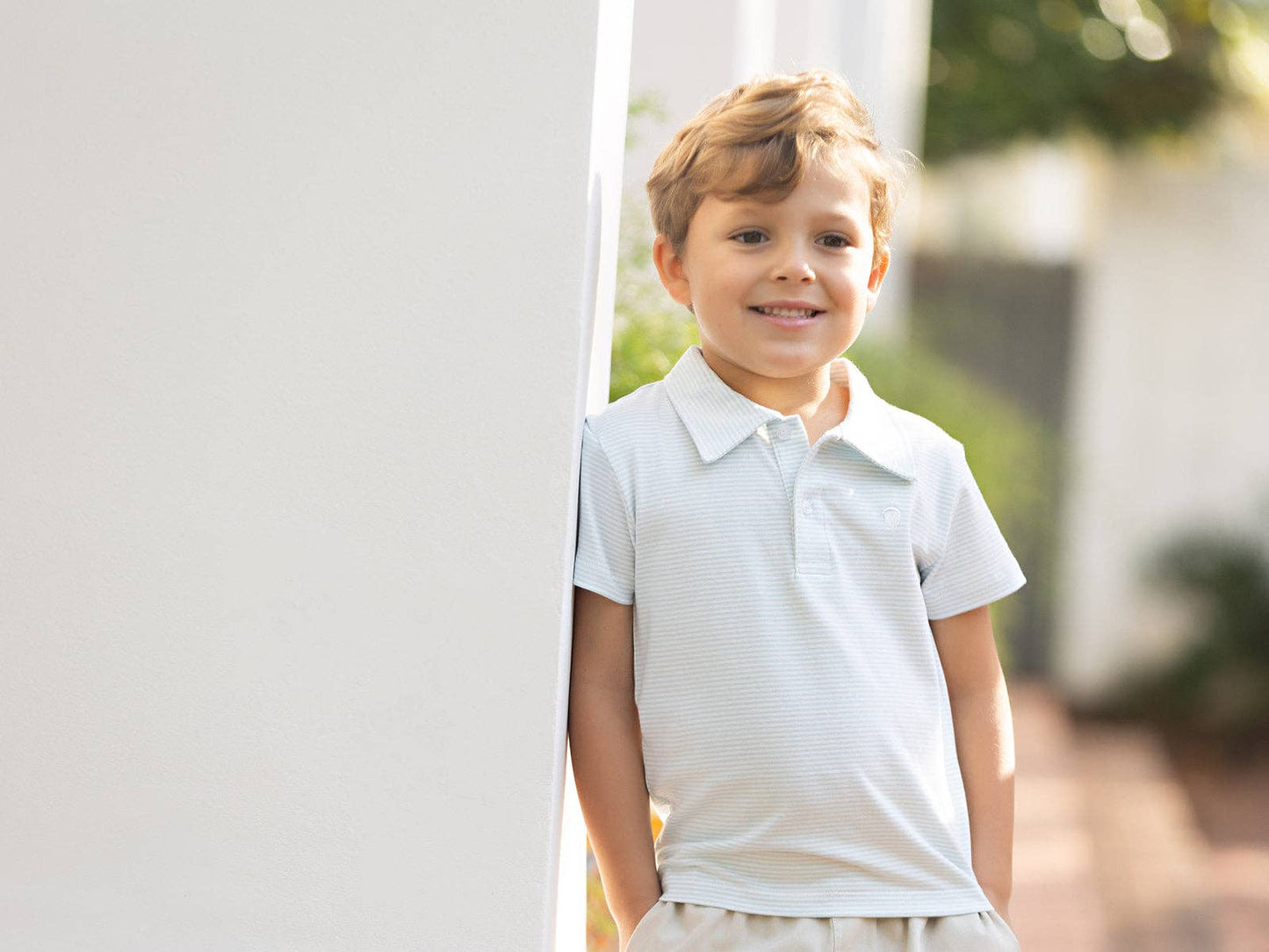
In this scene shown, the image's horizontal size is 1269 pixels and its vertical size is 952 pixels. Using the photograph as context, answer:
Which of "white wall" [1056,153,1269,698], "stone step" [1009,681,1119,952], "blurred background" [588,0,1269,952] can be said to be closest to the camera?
"stone step" [1009,681,1119,952]

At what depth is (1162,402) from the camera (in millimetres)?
7551

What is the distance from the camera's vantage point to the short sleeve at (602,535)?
64.7 inches

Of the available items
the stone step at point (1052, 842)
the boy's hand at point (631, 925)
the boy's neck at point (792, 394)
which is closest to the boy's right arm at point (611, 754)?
the boy's hand at point (631, 925)

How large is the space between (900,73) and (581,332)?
5879mm

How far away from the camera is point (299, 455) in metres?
1.55

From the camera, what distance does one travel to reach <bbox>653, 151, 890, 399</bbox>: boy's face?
1.71 metres

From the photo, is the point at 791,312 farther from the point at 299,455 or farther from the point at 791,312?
the point at 299,455

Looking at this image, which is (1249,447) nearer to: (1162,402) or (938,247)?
(1162,402)

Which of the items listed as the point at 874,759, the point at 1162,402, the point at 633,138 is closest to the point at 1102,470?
the point at 1162,402

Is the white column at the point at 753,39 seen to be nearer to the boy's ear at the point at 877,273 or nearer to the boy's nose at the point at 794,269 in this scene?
the boy's ear at the point at 877,273

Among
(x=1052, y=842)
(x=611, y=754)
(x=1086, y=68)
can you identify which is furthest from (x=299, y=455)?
(x=1086, y=68)

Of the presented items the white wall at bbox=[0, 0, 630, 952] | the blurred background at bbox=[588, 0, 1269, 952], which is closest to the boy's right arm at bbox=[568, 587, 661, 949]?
the white wall at bbox=[0, 0, 630, 952]

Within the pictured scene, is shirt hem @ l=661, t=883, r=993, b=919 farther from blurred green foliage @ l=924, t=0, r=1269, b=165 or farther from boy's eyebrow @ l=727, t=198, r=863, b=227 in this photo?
blurred green foliage @ l=924, t=0, r=1269, b=165

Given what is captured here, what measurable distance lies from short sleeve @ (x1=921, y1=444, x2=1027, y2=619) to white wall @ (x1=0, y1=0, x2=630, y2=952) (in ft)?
1.47
